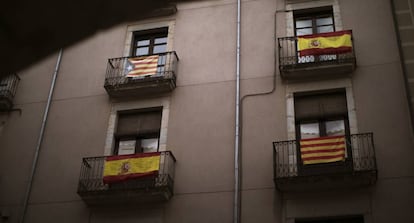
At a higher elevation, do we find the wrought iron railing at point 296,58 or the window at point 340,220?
the wrought iron railing at point 296,58

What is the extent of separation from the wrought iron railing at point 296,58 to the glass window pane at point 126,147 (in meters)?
4.61

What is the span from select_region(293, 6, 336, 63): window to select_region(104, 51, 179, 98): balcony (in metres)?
3.75

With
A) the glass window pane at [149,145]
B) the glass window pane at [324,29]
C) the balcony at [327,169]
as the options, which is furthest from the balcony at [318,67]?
the glass window pane at [149,145]

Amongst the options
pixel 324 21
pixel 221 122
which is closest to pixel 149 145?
pixel 221 122

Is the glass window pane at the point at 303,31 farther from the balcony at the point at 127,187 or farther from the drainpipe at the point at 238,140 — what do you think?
the balcony at the point at 127,187

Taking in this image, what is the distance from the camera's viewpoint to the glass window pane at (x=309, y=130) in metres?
13.8

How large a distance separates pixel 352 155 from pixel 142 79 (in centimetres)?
620

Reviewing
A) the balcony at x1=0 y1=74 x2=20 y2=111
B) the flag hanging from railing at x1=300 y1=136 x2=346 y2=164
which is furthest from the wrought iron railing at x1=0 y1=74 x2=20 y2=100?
the flag hanging from railing at x1=300 y1=136 x2=346 y2=164

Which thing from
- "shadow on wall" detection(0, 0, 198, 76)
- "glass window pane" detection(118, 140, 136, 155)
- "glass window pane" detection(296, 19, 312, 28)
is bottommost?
"shadow on wall" detection(0, 0, 198, 76)

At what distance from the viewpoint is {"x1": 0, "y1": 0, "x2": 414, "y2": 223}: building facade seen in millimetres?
12703

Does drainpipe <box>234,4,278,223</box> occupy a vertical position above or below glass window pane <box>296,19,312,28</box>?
below

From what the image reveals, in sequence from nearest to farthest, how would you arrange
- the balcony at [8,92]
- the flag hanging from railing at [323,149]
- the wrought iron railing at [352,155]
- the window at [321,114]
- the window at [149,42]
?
the wrought iron railing at [352,155], the flag hanging from railing at [323,149], the window at [321,114], the balcony at [8,92], the window at [149,42]

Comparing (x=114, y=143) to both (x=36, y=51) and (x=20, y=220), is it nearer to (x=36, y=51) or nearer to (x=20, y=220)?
(x=20, y=220)

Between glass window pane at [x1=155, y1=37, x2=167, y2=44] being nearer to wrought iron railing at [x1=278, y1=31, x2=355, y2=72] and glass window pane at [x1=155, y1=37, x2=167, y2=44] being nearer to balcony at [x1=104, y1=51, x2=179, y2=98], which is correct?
balcony at [x1=104, y1=51, x2=179, y2=98]
